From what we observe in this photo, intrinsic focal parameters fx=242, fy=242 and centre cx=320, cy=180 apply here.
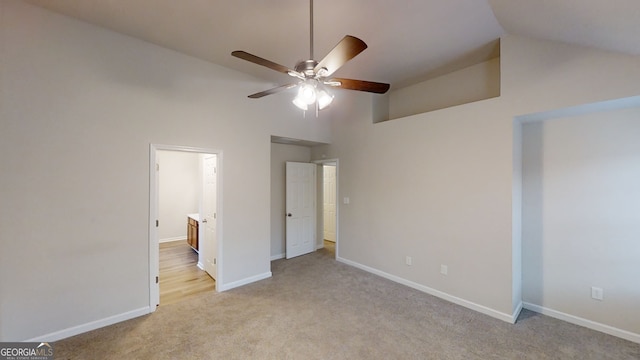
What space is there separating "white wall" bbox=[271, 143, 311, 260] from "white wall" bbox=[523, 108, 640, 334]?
159 inches

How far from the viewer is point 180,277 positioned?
414cm

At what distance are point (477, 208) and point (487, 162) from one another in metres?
0.60

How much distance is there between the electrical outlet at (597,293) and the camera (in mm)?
2672

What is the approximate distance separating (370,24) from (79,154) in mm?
3401

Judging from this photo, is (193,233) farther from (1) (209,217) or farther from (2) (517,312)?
(2) (517,312)

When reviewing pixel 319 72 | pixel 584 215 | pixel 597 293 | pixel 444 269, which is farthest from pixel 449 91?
pixel 597 293

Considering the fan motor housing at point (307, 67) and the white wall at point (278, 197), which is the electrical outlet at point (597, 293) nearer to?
the fan motor housing at point (307, 67)

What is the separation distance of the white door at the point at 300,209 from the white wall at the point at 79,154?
6.79ft

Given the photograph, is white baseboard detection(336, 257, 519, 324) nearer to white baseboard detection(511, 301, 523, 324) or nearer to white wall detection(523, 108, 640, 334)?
white baseboard detection(511, 301, 523, 324)

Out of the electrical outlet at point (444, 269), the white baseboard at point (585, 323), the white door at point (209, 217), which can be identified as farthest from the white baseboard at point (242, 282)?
the white baseboard at point (585, 323)

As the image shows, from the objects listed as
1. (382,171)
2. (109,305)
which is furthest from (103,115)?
(382,171)

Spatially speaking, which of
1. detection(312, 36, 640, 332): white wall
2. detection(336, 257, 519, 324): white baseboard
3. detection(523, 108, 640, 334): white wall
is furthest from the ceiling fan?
detection(336, 257, 519, 324): white baseboard

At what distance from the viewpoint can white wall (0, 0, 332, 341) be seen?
2.31 m

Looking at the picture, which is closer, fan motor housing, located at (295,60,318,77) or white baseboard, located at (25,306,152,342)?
fan motor housing, located at (295,60,318,77)
